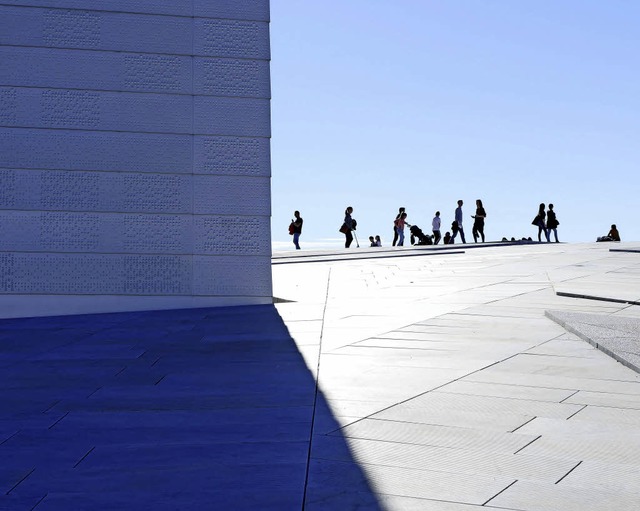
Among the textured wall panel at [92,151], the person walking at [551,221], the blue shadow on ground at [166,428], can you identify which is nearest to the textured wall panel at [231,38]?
the textured wall panel at [92,151]

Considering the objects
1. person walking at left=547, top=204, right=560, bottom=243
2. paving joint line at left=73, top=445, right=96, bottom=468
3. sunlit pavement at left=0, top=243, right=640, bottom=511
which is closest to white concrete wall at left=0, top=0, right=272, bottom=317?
sunlit pavement at left=0, top=243, right=640, bottom=511

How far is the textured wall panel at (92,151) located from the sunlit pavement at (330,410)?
273 centimetres

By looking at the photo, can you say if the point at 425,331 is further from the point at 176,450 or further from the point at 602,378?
the point at 176,450

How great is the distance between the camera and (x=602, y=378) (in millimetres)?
7324

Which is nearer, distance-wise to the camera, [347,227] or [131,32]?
[131,32]

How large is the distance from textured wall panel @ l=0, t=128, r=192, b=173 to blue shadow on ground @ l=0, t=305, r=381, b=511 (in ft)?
14.4

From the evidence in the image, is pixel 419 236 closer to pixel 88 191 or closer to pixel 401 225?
pixel 401 225

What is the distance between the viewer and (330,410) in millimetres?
6012

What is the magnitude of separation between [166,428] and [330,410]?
3.62ft

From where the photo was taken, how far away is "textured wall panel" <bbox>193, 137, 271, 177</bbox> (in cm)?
1427

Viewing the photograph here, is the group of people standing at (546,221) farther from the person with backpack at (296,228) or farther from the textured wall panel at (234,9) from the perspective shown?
the textured wall panel at (234,9)

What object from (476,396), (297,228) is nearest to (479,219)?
(297,228)

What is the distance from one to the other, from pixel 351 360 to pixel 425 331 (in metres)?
2.09

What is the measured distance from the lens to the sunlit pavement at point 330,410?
4242 millimetres
